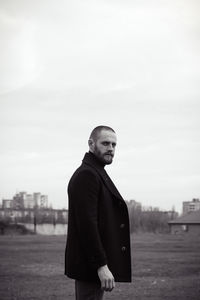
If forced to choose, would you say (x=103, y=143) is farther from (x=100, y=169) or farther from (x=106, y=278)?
(x=106, y=278)

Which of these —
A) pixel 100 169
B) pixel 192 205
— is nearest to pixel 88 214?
pixel 100 169

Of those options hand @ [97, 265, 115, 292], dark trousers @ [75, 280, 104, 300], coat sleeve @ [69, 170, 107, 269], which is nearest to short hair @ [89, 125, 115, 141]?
coat sleeve @ [69, 170, 107, 269]

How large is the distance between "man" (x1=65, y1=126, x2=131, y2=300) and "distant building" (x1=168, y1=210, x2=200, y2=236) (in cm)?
6691

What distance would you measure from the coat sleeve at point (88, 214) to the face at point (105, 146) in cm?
22

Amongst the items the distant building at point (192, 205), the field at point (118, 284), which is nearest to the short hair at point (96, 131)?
the field at point (118, 284)

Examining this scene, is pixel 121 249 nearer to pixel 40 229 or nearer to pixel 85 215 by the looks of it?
pixel 85 215

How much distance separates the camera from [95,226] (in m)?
3.31

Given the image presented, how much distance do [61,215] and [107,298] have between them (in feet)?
394

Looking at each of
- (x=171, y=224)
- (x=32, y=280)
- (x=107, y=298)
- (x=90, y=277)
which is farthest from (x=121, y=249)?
(x=171, y=224)

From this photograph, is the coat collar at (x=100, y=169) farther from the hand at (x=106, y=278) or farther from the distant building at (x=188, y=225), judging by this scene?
the distant building at (x=188, y=225)

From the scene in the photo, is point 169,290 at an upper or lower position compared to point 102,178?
lower

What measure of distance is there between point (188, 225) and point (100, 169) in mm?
70332

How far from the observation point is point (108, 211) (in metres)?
3.49

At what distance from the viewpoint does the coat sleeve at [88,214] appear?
130 inches
